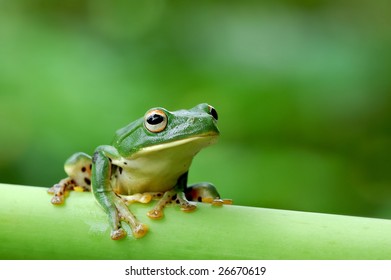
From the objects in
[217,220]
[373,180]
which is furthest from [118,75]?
[217,220]

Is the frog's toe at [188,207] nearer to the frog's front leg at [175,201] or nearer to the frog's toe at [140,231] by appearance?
the frog's front leg at [175,201]

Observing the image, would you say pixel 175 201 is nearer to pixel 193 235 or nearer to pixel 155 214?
pixel 155 214

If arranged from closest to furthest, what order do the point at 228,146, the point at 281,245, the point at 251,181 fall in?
1. the point at 281,245
2. the point at 251,181
3. the point at 228,146

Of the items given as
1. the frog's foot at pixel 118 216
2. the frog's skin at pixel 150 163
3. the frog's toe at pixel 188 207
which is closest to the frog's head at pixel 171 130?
the frog's skin at pixel 150 163

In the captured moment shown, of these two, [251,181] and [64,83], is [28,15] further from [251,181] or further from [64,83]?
[251,181]

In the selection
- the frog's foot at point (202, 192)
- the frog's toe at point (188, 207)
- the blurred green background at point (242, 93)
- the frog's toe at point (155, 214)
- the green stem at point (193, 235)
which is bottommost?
the green stem at point (193, 235)

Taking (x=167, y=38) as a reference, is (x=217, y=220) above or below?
below

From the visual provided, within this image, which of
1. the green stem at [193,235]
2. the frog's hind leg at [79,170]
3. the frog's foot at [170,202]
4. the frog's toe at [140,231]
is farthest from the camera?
the frog's hind leg at [79,170]

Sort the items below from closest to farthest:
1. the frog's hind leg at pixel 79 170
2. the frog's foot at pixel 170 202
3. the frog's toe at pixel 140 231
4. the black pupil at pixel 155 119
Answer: the frog's toe at pixel 140 231
the frog's foot at pixel 170 202
the black pupil at pixel 155 119
the frog's hind leg at pixel 79 170
